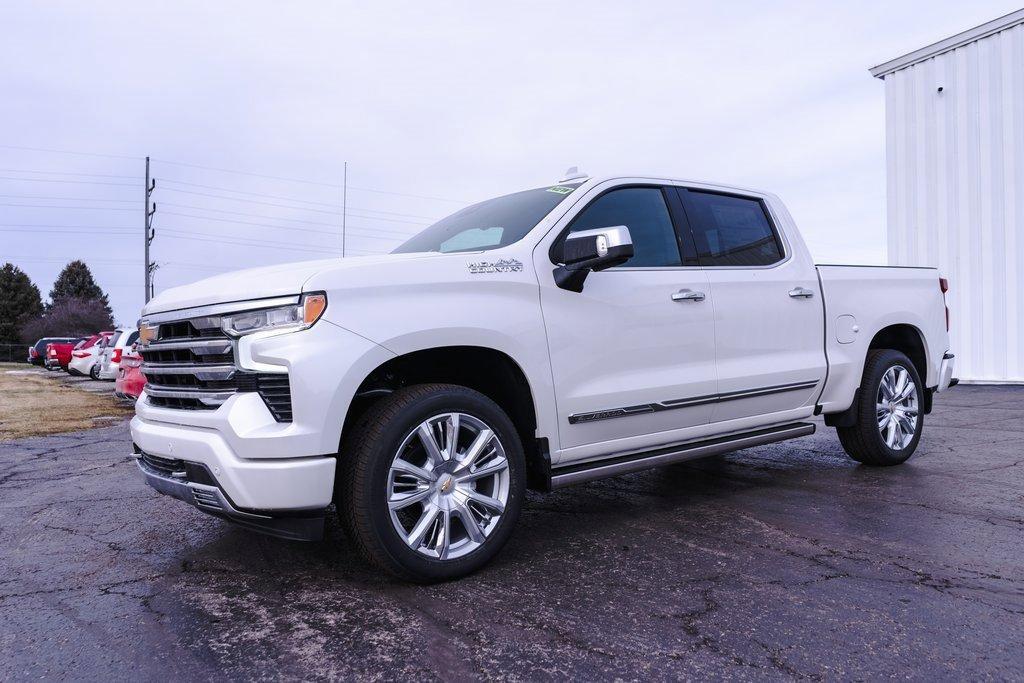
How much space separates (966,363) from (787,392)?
39.2 ft

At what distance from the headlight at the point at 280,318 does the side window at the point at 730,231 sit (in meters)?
2.48

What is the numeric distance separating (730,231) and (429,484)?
109 inches

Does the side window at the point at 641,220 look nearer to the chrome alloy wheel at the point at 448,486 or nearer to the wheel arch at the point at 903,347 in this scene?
the chrome alloy wheel at the point at 448,486

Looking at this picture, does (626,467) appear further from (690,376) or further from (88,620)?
(88,620)

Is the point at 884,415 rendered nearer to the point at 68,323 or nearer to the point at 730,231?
the point at 730,231

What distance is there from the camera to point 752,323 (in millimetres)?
4730

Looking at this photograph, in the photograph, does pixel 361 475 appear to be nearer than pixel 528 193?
Yes

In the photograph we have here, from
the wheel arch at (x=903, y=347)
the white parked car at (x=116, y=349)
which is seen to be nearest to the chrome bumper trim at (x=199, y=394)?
the wheel arch at (x=903, y=347)

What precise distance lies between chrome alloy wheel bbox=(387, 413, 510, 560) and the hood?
2.51 feet

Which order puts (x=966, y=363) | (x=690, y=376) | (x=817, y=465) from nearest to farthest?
(x=690, y=376) < (x=817, y=465) < (x=966, y=363)

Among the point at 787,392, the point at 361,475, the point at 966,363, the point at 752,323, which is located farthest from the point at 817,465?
the point at 966,363

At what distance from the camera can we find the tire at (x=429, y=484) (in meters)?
3.13

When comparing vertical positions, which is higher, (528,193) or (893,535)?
(528,193)

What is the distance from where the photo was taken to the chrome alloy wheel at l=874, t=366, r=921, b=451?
5711mm
